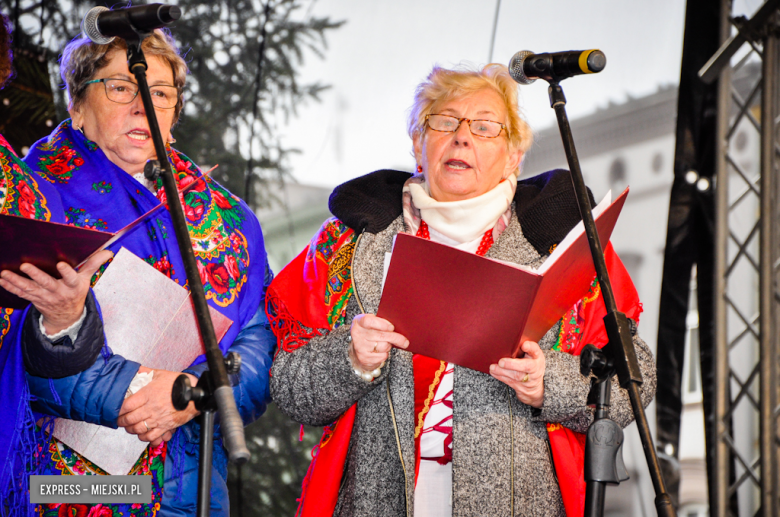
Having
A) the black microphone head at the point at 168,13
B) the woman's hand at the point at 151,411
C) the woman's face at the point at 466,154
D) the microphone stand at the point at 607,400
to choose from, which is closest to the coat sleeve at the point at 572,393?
the microphone stand at the point at 607,400

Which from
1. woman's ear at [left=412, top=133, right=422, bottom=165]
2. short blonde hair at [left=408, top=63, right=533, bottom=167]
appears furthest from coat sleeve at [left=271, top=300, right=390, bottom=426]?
short blonde hair at [left=408, top=63, right=533, bottom=167]

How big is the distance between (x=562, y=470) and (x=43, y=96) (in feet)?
9.05

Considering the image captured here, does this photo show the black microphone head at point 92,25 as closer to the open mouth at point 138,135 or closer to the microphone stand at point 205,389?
the microphone stand at point 205,389

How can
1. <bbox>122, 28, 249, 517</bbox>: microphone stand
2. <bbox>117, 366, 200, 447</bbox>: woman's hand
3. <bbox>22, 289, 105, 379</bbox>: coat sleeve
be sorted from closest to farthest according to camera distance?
1. <bbox>122, 28, 249, 517</bbox>: microphone stand
2. <bbox>22, 289, 105, 379</bbox>: coat sleeve
3. <bbox>117, 366, 200, 447</bbox>: woman's hand

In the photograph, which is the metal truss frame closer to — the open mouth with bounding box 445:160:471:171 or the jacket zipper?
the open mouth with bounding box 445:160:471:171

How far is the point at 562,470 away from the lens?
5.81 feet

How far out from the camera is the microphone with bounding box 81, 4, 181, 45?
143 cm

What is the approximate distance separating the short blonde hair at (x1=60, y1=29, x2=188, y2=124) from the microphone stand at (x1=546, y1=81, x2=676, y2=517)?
1275mm

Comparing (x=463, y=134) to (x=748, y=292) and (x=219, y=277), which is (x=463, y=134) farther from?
(x=748, y=292)

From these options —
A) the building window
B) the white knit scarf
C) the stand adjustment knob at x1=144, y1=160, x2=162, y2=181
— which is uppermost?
the building window

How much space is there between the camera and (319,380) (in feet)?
5.73

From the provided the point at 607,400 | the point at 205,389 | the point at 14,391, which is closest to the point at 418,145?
the point at 607,400

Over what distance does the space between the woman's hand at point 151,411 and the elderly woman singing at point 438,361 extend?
273 millimetres

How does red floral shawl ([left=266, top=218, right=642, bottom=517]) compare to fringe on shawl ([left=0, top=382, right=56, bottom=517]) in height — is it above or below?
above
